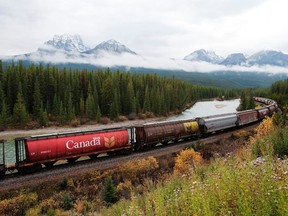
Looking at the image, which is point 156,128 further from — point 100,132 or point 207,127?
point 207,127

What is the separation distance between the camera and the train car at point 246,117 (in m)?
49.6

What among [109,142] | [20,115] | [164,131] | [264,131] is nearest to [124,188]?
[109,142]

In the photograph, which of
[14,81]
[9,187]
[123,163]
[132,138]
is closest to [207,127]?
[132,138]

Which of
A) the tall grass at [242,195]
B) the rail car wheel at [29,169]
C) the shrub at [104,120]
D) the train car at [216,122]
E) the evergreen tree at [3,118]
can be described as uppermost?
the tall grass at [242,195]

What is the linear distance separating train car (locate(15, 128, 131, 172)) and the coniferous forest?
46215mm

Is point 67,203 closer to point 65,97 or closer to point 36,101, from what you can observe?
point 36,101

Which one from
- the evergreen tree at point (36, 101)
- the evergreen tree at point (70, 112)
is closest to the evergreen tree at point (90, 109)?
the evergreen tree at point (70, 112)

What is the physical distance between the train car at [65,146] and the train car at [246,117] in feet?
88.5

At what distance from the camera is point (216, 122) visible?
43281 mm

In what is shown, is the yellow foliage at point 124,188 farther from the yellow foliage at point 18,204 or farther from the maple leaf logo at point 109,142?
the yellow foliage at point 18,204

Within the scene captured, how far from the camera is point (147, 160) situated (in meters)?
28.3

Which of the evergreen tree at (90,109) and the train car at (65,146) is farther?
the evergreen tree at (90,109)

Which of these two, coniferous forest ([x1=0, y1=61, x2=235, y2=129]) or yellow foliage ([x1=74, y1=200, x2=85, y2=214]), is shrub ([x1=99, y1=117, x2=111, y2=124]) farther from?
yellow foliage ([x1=74, y1=200, x2=85, y2=214])

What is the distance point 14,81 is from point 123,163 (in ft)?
200
